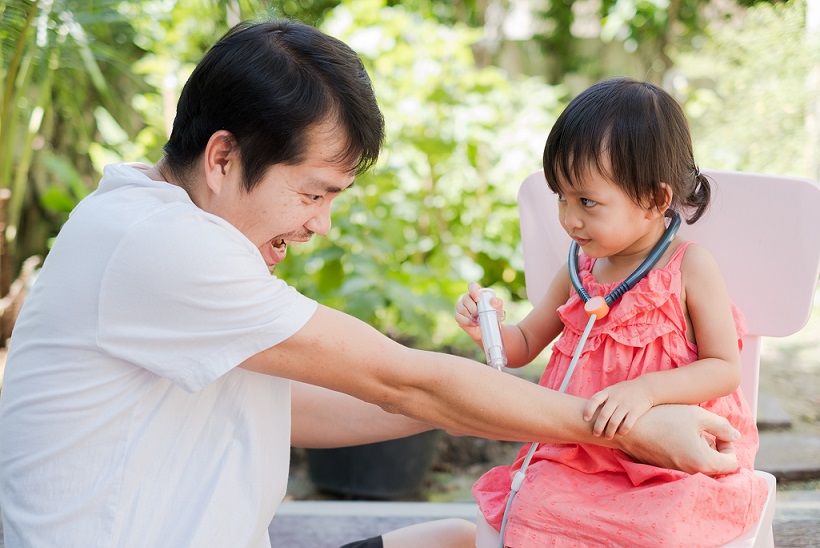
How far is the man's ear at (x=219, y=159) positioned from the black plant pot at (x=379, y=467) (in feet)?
5.79

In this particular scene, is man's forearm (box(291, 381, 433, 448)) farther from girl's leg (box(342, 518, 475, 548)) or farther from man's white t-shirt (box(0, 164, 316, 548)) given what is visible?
man's white t-shirt (box(0, 164, 316, 548))

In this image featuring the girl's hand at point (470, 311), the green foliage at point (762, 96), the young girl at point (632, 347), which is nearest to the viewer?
the young girl at point (632, 347)

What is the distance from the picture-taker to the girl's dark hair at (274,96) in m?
1.21

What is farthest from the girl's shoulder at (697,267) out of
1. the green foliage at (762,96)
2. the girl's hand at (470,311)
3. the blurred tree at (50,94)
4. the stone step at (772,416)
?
the green foliage at (762,96)

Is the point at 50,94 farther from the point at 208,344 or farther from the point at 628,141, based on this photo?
the point at 628,141

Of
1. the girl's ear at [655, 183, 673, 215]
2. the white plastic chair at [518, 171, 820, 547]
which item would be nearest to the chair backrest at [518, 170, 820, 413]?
the white plastic chair at [518, 171, 820, 547]

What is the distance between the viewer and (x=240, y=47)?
4.07 ft

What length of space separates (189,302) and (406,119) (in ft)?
9.56

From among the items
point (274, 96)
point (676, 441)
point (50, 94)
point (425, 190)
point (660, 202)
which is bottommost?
point (425, 190)

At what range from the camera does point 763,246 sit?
152 centimetres

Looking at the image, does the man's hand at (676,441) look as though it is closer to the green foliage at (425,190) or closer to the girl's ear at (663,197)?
the girl's ear at (663,197)

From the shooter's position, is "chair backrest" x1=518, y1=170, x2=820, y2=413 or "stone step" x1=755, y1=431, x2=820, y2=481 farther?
"stone step" x1=755, y1=431, x2=820, y2=481

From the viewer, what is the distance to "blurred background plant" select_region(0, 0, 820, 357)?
3.03 m

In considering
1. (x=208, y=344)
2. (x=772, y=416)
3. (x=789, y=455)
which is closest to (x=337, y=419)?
(x=208, y=344)
